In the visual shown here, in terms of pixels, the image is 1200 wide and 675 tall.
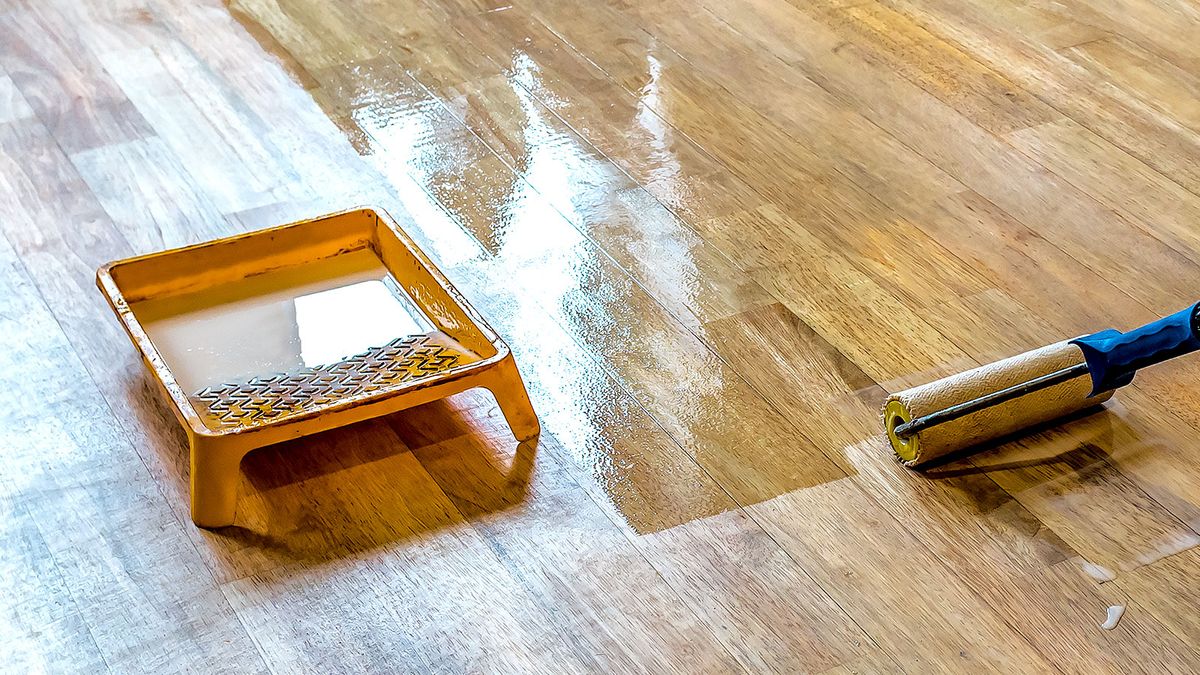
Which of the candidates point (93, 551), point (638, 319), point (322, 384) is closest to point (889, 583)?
point (638, 319)

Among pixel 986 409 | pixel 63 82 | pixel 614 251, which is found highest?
pixel 986 409

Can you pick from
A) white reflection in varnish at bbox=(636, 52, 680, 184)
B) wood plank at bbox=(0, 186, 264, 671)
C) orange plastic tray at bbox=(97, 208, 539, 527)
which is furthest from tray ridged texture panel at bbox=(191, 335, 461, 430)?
white reflection in varnish at bbox=(636, 52, 680, 184)

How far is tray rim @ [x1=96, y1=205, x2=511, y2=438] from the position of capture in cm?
144

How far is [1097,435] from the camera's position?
162 centimetres

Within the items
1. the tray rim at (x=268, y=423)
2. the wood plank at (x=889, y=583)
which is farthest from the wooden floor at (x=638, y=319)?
the tray rim at (x=268, y=423)

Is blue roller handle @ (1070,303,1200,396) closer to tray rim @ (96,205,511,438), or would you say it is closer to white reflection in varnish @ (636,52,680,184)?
tray rim @ (96,205,511,438)

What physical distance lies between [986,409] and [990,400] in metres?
0.01

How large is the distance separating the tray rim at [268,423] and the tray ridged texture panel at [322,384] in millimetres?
34

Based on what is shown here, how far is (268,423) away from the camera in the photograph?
1.43 meters

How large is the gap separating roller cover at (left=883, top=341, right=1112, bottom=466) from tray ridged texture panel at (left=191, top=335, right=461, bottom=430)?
498mm

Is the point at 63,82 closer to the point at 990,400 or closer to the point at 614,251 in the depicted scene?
the point at 614,251

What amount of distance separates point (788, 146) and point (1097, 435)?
77 centimetres

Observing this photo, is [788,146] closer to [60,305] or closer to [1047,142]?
[1047,142]

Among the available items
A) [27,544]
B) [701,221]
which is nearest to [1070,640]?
[701,221]
